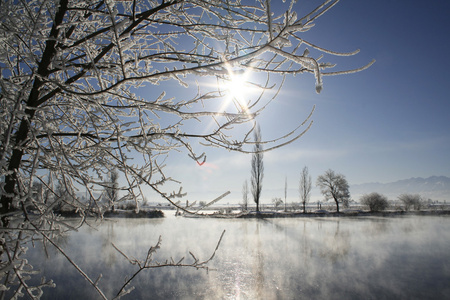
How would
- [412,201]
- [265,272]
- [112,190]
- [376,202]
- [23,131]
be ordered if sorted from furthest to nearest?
1. [412,201]
2. [376,202]
3. [265,272]
4. [112,190]
5. [23,131]

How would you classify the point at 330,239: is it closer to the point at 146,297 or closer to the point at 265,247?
the point at 265,247

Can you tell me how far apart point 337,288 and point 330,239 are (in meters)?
6.73

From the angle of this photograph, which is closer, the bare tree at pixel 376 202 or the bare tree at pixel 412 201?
the bare tree at pixel 376 202

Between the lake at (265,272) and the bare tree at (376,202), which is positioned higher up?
the bare tree at (376,202)

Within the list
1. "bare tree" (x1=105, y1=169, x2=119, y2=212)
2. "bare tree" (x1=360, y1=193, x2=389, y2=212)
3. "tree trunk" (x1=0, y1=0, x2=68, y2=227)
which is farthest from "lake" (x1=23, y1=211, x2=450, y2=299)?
"bare tree" (x1=360, y1=193, x2=389, y2=212)

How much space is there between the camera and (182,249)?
897 cm

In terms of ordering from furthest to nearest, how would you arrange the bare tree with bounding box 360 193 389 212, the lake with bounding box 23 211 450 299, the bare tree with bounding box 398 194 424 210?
the bare tree with bounding box 398 194 424 210, the bare tree with bounding box 360 193 389 212, the lake with bounding box 23 211 450 299

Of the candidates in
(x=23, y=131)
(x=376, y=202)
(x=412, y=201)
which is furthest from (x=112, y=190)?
(x=412, y=201)

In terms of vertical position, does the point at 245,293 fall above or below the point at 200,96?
below

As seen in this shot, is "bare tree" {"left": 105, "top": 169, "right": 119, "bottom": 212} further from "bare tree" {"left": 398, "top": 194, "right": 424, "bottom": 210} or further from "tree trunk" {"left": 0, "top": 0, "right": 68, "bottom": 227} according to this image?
"bare tree" {"left": 398, "top": 194, "right": 424, "bottom": 210}

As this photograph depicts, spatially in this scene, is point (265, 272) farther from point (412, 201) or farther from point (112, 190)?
point (412, 201)

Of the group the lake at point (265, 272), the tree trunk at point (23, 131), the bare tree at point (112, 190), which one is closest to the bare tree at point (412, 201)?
the lake at point (265, 272)

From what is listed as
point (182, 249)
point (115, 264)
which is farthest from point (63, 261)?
point (182, 249)

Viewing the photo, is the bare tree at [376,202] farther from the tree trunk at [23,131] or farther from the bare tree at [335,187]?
the tree trunk at [23,131]
